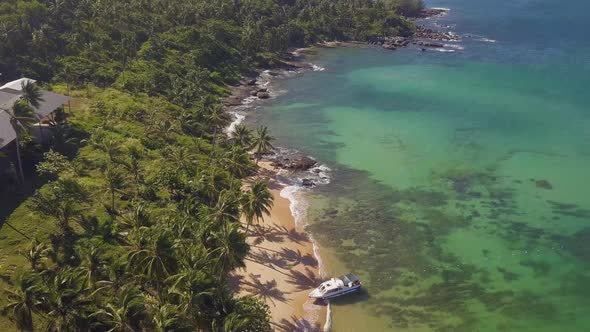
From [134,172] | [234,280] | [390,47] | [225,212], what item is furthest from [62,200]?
[390,47]

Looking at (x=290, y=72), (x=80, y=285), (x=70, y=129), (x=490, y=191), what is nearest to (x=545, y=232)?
(x=490, y=191)

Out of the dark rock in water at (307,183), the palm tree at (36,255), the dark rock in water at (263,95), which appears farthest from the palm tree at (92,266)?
the dark rock in water at (263,95)

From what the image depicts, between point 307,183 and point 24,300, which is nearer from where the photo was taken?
point 24,300

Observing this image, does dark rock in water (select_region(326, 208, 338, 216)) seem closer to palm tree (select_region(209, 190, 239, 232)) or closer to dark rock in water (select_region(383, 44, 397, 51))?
palm tree (select_region(209, 190, 239, 232))

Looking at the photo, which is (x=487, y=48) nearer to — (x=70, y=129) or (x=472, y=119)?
(x=472, y=119)

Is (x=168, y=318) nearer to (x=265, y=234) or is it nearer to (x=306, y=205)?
(x=265, y=234)
